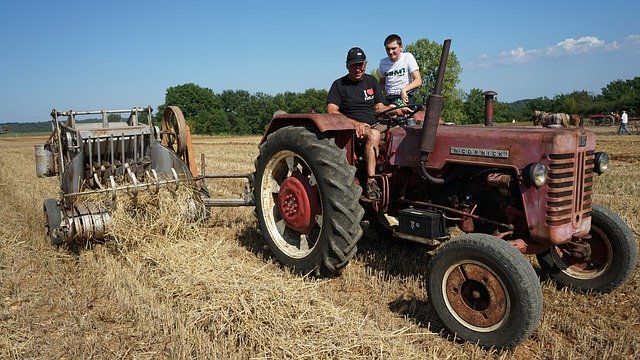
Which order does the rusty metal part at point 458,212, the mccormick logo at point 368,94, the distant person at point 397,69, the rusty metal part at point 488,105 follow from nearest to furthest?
the rusty metal part at point 458,212 < the rusty metal part at point 488,105 < the mccormick logo at point 368,94 < the distant person at point 397,69

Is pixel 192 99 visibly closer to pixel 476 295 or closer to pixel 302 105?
pixel 302 105

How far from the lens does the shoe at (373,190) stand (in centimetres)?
428

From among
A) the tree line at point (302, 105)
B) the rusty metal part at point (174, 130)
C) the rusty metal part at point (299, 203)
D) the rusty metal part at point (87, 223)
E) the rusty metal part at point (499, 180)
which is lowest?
the rusty metal part at point (87, 223)

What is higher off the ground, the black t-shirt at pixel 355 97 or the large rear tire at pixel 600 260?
the black t-shirt at pixel 355 97

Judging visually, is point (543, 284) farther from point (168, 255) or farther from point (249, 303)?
point (168, 255)

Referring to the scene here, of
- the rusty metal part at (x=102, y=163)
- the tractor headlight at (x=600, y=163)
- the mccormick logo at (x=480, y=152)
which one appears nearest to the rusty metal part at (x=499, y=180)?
the mccormick logo at (x=480, y=152)

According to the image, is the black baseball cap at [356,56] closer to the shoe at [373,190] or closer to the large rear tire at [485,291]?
the shoe at [373,190]

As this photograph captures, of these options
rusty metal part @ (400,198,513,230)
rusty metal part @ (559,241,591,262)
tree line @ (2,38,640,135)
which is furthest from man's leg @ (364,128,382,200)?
tree line @ (2,38,640,135)

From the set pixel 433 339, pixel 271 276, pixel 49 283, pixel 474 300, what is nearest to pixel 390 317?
pixel 433 339

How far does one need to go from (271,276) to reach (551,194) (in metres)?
2.13

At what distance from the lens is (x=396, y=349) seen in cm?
280

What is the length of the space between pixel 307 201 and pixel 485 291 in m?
1.77

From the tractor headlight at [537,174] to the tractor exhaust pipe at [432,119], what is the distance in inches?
27.9

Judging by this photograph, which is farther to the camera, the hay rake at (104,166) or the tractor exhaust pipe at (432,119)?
the hay rake at (104,166)
